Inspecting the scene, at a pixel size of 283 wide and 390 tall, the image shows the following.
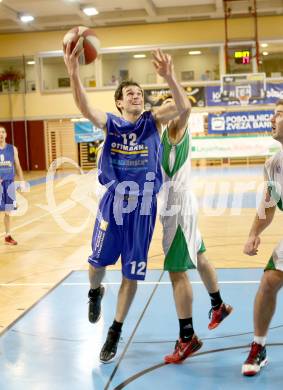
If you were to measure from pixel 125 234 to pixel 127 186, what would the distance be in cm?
36

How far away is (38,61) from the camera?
27469 millimetres

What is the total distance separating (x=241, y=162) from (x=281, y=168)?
2275 centimetres

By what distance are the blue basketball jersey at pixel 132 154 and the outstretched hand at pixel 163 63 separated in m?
0.43

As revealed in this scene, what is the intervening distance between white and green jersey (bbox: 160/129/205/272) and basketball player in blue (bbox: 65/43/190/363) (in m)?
0.23

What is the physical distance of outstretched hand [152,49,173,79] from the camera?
3.58 metres

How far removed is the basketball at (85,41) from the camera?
3789 mm

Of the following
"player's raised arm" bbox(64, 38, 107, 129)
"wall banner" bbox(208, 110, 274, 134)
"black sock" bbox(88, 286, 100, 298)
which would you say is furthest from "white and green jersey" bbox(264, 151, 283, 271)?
"wall banner" bbox(208, 110, 274, 134)

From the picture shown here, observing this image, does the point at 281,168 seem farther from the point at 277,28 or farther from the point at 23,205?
the point at 277,28

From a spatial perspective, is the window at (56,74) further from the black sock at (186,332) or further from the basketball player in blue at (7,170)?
the black sock at (186,332)

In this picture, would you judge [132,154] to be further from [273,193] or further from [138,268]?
Answer: [273,193]

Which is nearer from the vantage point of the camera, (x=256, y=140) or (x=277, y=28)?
(x=256, y=140)

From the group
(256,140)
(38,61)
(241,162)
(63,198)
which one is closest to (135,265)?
(63,198)

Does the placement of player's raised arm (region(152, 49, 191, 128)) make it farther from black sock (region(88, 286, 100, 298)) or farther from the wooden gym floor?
the wooden gym floor

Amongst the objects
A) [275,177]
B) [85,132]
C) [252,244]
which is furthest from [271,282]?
[85,132]
